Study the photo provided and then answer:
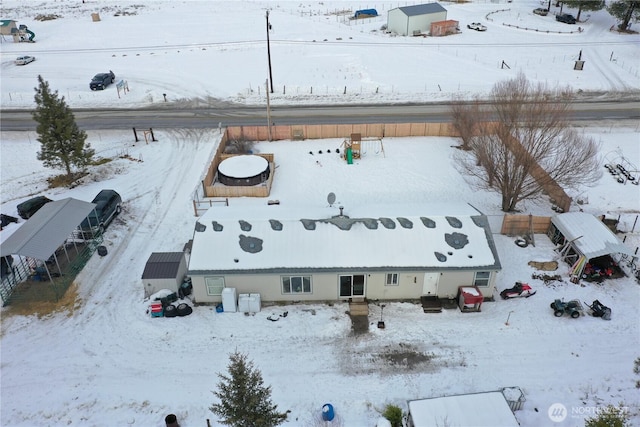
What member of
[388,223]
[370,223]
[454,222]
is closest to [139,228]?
[370,223]

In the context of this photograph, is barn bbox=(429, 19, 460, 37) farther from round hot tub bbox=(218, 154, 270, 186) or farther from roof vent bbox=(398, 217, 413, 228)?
roof vent bbox=(398, 217, 413, 228)

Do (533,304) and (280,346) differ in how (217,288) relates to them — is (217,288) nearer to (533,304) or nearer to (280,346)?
(280,346)

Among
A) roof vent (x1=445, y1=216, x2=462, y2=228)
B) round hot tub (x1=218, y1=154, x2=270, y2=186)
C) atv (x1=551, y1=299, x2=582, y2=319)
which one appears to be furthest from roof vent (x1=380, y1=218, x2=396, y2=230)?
round hot tub (x1=218, y1=154, x2=270, y2=186)

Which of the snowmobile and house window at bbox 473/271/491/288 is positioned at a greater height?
house window at bbox 473/271/491/288

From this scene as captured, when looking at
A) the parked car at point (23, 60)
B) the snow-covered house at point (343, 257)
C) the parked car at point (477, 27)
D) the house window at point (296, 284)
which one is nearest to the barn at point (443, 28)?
the parked car at point (477, 27)

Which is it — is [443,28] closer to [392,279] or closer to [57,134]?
[57,134]

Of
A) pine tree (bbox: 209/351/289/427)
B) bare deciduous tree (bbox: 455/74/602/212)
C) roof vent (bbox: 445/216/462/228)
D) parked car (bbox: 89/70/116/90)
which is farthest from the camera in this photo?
parked car (bbox: 89/70/116/90)

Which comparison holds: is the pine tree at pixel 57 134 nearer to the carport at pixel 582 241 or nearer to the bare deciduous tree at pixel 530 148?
the bare deciduous tree at pixel 530 148
